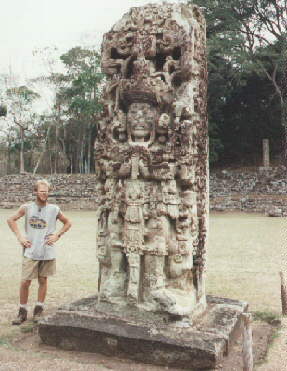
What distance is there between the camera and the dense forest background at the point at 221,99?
25.9 metres

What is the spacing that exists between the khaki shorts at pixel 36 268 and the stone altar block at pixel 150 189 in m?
0.63


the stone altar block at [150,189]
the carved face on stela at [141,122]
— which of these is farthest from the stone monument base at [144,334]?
the carved face on stela at [141,122]

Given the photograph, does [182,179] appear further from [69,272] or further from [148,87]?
[69,272]

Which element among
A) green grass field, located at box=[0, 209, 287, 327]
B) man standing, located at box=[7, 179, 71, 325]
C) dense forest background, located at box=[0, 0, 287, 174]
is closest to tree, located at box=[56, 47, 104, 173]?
dense forest background, located at box=[0, 0, 287, 174]

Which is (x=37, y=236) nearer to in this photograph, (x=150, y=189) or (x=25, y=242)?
(x=25, y=242)

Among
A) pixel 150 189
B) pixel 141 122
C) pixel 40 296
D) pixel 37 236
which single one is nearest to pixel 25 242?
pixel 37 236

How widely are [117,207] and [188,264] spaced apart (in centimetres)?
93

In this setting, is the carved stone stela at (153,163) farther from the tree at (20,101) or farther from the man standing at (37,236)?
the tree at (20,101)

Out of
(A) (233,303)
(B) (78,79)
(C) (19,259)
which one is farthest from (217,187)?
(A) (233,303)

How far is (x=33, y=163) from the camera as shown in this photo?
44562 millimetres

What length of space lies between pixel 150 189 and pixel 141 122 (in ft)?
2.30

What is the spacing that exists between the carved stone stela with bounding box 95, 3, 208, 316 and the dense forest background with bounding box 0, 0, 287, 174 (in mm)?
15967

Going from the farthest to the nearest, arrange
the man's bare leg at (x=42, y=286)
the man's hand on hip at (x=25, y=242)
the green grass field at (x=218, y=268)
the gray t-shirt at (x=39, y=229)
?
the green grass field at (x=218, y=268), the man's bare leg at (x=42, y=286), the gray t-shirt at (x=39, y=229), the man's hand on hip at (x=25, y=242)

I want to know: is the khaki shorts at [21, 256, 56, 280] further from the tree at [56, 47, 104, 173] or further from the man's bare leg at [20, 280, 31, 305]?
the tree at [56, 47, 104, 173]
